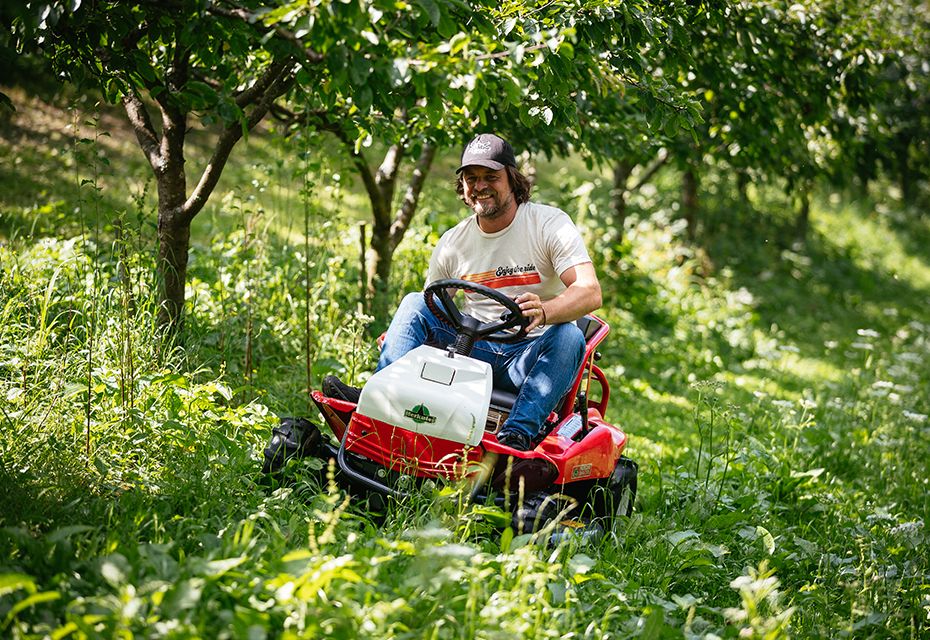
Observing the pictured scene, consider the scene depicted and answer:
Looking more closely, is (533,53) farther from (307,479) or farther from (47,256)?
(47,256)

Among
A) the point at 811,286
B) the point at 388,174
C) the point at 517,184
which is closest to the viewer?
the point at 517,184

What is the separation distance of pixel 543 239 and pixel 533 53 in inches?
44.3

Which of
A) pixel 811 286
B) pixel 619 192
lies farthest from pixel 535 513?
pixel 811 286

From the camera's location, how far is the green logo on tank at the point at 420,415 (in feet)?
11.2

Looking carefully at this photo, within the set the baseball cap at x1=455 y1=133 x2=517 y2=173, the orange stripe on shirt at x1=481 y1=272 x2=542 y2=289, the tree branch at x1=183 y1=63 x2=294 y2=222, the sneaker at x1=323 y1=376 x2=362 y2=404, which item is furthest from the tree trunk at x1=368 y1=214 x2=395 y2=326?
the sneaker at x1=323 y1=376 x2=362 y2=404

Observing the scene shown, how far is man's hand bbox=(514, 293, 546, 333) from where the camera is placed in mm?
3723

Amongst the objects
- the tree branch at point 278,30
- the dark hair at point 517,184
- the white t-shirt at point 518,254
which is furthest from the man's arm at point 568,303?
the tree branch at point 278,30

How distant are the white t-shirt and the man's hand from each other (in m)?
0.31

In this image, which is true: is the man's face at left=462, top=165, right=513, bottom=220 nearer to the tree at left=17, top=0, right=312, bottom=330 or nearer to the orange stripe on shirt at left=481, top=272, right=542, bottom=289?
the orange stripe on shirt at left=481, top=272, right=542, bottom=289

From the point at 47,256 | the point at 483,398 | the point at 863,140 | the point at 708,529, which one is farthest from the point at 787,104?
the point at 47,256

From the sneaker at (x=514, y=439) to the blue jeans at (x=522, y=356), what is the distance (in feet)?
0.09

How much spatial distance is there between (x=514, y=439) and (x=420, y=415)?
1.33ft

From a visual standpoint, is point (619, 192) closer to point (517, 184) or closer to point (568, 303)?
point (517, 184)

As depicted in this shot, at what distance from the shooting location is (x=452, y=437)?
3.40m
